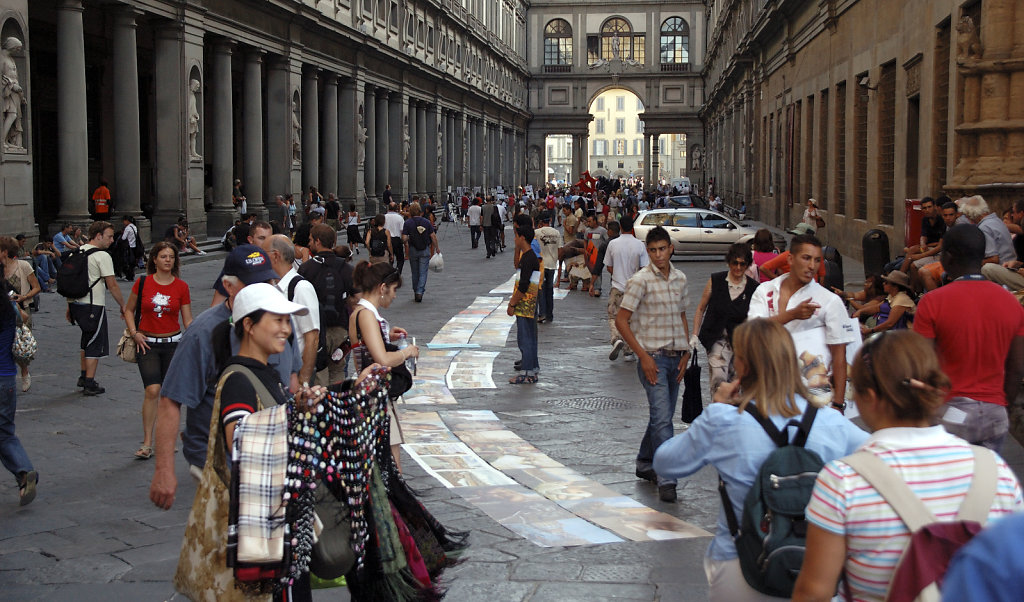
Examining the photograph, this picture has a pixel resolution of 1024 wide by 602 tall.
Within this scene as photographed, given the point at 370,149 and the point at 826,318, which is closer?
the point at 826,318

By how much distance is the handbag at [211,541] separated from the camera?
377 centimetres

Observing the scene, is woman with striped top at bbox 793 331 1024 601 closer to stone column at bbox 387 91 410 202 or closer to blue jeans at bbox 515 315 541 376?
blue jeans at bbox 515 315 541 376

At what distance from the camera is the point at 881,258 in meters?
13.5

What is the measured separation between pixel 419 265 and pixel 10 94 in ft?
22.5

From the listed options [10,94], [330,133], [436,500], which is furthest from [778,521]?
[330,133]

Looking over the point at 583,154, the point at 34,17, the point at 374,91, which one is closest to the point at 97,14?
the point at 34,17

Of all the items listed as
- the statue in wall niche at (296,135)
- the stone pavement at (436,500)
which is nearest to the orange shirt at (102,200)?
the statue in wall niche at (296,135)

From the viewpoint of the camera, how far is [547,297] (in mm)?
15922

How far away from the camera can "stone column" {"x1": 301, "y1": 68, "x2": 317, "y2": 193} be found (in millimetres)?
35062

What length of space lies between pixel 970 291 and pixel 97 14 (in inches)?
1023

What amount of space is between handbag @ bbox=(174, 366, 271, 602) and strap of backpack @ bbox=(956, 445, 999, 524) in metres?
2.12

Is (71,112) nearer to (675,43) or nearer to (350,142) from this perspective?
(350,142)

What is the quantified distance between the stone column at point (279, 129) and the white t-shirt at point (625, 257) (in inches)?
839

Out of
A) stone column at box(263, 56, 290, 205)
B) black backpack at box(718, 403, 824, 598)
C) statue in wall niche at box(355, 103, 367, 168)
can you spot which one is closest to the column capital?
stone column at box(263, 56, 290, 205)
